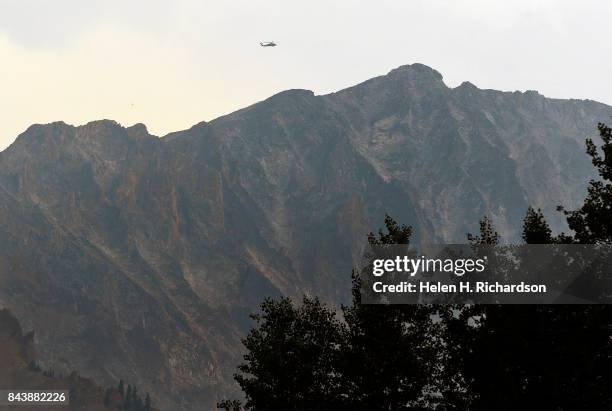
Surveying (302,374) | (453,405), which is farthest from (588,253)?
(302,374)

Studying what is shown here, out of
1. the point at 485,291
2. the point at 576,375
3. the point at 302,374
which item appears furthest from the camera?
the point at 302,374

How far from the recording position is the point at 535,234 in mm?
40000

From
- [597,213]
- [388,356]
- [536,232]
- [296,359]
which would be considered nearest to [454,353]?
[388,356]

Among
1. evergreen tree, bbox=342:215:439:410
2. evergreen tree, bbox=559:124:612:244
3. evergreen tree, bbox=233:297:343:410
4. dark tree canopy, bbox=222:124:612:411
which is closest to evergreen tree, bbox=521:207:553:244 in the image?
dark tree canopy, bbox=222:124:612:411

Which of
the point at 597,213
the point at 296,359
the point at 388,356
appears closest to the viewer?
the point at 597,213

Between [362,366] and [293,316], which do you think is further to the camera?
[293,316]

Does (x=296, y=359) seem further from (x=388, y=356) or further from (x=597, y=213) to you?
(x=597, y=213)

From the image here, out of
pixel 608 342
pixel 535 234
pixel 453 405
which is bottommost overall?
pixel 453 405

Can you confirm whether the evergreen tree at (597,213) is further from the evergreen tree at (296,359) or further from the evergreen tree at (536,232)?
the evergreen tree at (296,359)

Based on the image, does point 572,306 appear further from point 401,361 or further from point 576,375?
point 401,361

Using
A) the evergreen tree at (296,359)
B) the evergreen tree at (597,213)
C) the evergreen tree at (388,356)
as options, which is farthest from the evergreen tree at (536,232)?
the evergreen tree at (296,359)

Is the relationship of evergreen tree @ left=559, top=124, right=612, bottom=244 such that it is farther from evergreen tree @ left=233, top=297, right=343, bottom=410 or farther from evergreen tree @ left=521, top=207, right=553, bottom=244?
evergreen tree @ left=233, top=297, right=343, bottom=410

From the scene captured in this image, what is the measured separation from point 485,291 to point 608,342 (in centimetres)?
582

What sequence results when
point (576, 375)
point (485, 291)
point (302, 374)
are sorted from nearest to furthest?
point (576, 375) < point (485, 291) < point (302, 374)
